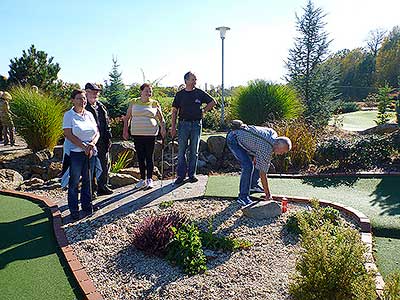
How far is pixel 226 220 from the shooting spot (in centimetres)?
407

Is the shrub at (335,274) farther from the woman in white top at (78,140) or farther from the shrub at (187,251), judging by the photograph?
the woman in white top at (78,140)

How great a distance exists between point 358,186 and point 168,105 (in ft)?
17.8

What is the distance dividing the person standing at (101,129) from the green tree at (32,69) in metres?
12.0

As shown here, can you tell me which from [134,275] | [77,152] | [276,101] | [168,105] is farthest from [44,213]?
[276,101]

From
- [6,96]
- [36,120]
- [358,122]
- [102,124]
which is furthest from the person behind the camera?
[358,122]

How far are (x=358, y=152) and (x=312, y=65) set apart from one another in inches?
288

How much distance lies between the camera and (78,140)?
389cm

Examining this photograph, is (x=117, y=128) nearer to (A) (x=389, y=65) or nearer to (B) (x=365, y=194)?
(B) (x=365, y=194)

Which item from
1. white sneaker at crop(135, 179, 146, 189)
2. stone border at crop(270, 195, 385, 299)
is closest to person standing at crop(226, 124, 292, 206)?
stone border at crop(270, 195, 385, 299)

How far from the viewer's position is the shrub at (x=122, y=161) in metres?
6.47

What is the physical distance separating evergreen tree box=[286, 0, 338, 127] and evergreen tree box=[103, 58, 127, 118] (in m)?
5.79

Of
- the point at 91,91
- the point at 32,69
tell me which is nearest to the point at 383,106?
the point at 91,91

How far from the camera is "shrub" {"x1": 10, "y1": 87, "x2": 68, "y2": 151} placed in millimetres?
7816

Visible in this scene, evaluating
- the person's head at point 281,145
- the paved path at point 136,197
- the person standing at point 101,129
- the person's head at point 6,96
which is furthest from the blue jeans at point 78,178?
the person's head at point 6,96
